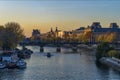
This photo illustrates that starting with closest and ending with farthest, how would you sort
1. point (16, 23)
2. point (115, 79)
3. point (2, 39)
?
point (115, 79) < point (2, 39) < point (16, 23)

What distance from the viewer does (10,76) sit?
123ft

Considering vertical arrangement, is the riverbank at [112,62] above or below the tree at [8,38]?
below

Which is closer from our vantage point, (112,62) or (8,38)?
(112,62)

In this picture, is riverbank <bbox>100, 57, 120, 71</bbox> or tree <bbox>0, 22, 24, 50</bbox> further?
tree <bbox>0, 22, 24, 50</bbox>

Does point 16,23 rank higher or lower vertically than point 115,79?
higher

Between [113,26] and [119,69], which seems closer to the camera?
[119,69]

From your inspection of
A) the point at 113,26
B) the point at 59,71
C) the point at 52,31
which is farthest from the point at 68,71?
the point at 52,31

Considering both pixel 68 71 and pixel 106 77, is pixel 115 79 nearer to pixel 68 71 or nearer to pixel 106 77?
pixel 106 77

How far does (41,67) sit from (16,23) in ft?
111

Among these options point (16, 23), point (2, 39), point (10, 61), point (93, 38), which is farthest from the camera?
point (93, 38)

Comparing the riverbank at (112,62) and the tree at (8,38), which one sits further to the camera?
the tree at (8,38)

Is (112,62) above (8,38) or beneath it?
beneath

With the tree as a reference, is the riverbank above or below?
below

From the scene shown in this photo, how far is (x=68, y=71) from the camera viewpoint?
138ft
